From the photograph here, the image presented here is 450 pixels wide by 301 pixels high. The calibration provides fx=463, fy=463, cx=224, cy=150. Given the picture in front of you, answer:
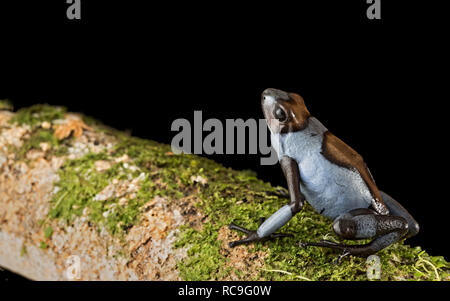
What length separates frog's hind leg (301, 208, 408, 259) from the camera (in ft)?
10.8

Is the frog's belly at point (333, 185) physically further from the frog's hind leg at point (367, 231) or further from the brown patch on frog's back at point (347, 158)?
the frog's hind leg at point (367, 231)

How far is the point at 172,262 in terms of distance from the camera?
11.3 ft

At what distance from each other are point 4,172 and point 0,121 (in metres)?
0.74

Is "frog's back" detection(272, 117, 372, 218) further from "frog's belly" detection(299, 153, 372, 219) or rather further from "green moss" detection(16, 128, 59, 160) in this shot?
"green moss" detection(16, 128, 59, 160)

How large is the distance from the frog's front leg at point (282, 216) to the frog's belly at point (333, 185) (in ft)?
0.32

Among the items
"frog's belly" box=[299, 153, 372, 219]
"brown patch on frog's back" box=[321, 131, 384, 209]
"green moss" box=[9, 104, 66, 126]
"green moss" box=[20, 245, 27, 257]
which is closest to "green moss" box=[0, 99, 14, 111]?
"green moss" box=[9, 104, 66, 126]

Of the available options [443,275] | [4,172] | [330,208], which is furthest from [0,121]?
[443,275]

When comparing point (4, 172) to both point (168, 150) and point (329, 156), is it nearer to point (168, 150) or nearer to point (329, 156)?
point (168, 150)

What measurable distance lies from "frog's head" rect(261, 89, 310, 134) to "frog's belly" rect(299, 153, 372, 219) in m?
0.29

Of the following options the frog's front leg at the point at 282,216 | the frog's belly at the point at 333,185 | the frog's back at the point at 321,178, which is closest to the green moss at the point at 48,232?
the frog's front leg at the point at 282,216

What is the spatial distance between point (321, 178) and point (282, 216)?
450 mm

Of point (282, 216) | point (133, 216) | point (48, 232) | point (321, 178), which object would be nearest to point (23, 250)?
point (48, 232)

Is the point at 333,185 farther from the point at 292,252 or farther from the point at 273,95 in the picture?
the point at 273,95

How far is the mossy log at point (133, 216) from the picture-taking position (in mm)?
3307
